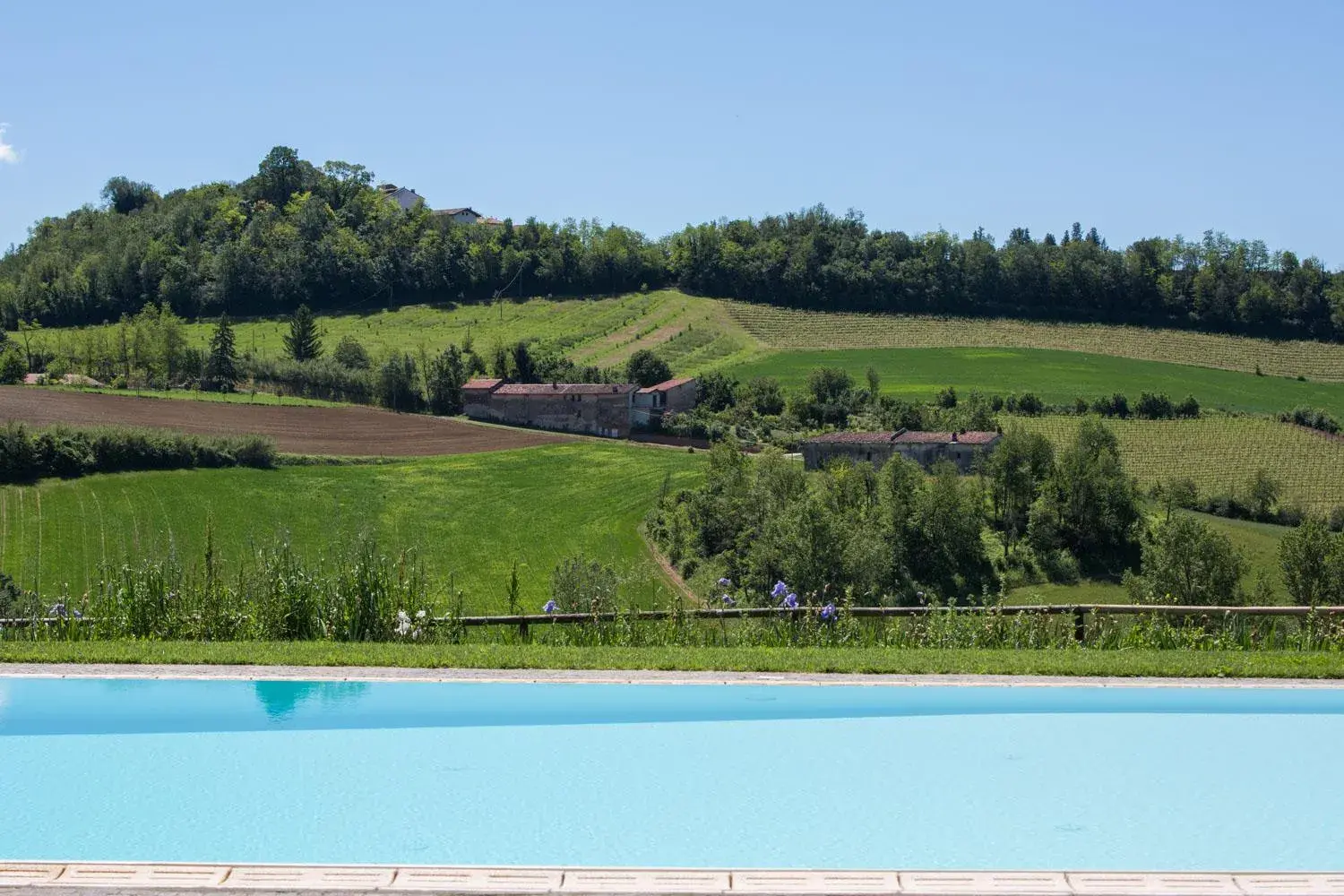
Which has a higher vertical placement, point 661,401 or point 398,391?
point 398,391

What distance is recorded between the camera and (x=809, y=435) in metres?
75.4

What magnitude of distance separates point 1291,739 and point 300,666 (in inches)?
385

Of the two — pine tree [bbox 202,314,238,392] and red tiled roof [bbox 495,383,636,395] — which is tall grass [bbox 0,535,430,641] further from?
pine tree [bbox 202,314,238,392]

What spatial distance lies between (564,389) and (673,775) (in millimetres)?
65722

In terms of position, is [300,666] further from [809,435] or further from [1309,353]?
[1309,353]

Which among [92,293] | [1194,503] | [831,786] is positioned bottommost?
[1194,503]

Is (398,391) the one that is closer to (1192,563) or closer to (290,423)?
(290,423)

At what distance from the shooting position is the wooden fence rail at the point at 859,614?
615 inches

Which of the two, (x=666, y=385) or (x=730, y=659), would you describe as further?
(x=666, y=385)

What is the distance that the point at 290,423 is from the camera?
6719 cm

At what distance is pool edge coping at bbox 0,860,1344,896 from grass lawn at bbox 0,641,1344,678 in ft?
16.6

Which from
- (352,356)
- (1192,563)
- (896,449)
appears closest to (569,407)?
(352,356)

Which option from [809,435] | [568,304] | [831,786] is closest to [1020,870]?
[831,786]

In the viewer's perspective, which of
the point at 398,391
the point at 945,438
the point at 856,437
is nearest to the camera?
the point at 856,437
